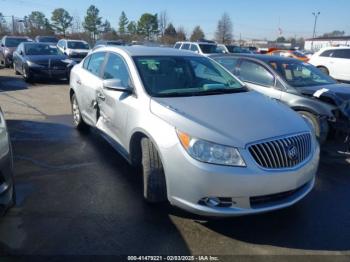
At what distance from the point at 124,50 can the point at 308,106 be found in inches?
128

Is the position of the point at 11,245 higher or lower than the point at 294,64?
lower

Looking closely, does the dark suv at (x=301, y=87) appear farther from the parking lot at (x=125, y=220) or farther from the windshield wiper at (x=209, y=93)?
the windshield wiper at (x=209, y=93)

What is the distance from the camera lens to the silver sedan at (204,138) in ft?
9.65

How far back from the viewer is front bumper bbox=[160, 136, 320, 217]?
2.89 metres

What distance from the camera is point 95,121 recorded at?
5.21 m

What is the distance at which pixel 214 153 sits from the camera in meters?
2.95

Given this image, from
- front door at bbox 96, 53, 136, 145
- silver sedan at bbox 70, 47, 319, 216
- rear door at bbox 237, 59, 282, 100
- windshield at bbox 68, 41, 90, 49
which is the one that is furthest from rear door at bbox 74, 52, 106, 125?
windshield at bbox 68, 41, 90, 49

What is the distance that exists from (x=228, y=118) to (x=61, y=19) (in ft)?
296

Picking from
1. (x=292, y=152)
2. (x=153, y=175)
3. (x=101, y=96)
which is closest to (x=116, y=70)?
(x=101, y=96)

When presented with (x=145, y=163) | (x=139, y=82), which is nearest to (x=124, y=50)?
(x=139, y=82)

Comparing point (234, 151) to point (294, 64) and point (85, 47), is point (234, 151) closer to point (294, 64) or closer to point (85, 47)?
point (294, 64)

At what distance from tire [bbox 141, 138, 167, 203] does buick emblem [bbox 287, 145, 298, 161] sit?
122cm

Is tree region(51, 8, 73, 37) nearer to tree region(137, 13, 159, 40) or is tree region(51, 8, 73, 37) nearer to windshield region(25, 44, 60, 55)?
tree region(137, 13, 159, 40)

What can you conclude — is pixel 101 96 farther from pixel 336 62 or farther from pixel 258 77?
pixel 336 62
